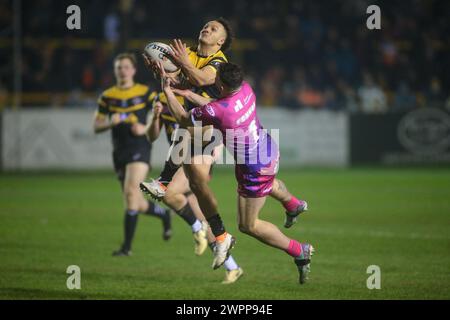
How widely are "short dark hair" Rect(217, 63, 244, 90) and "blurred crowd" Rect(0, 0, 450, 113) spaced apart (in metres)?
16.5

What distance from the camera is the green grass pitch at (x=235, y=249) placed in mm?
9180

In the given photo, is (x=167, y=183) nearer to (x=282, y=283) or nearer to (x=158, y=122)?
(x=158, y=122)

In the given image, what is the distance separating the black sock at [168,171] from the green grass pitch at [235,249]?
1.07 meters

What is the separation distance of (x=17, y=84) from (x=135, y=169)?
12501 millimetres

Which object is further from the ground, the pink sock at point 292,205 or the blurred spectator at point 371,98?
the blurred spectator at point 371,98

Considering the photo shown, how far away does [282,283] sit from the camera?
960cm

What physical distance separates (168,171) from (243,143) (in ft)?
5.38

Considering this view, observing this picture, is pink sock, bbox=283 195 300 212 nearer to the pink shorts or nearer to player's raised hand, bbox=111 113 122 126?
the pink shorts

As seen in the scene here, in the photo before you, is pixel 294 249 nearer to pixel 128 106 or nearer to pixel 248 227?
pixel 248 227

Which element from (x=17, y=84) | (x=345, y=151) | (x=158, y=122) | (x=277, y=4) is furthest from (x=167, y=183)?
(x=277, y=4)

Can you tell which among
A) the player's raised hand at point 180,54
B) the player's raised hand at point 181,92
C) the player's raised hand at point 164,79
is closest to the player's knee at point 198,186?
the player's raised hand at point 181,92

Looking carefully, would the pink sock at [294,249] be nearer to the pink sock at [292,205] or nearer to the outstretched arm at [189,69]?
the pink sock at [292,205]

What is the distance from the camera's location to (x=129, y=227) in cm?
1188

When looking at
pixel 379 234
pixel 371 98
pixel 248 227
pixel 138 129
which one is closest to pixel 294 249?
pixel 248 227
